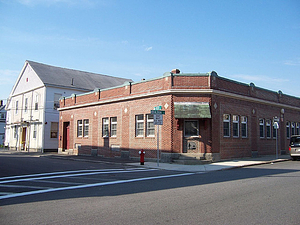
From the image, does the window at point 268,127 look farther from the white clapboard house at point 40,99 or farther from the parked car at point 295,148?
the white clapboard house at point 40,99

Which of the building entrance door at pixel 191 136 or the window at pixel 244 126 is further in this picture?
the window at pixel 244 126

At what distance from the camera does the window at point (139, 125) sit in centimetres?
2125

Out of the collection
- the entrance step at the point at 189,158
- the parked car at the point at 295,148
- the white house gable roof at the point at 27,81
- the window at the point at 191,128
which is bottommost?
the entrance step at the point at 189,158

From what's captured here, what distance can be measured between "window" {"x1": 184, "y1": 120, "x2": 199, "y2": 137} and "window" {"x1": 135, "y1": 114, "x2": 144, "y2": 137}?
3641mm

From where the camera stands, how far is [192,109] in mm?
18500

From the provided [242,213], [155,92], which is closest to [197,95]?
[155,92]

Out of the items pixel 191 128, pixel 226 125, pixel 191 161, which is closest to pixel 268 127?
pixel 226 125

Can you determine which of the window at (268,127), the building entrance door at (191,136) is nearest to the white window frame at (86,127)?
the building entrance door at (191,136)

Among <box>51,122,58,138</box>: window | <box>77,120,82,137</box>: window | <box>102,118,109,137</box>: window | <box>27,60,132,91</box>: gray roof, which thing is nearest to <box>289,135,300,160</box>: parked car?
<box>102,118,109,137</box>: window

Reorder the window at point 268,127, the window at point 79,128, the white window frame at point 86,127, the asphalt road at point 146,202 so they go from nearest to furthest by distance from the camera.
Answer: the asphalt road at point 146,202 < the window at point 268,127 < the white window frame at point 86,127 < the window at point 79,128

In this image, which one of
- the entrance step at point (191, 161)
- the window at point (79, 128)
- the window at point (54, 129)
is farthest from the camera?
the window at point (54, 129)

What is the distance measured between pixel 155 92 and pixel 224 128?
5.60 m

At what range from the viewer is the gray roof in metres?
35.5

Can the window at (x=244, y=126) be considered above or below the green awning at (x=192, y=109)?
below
